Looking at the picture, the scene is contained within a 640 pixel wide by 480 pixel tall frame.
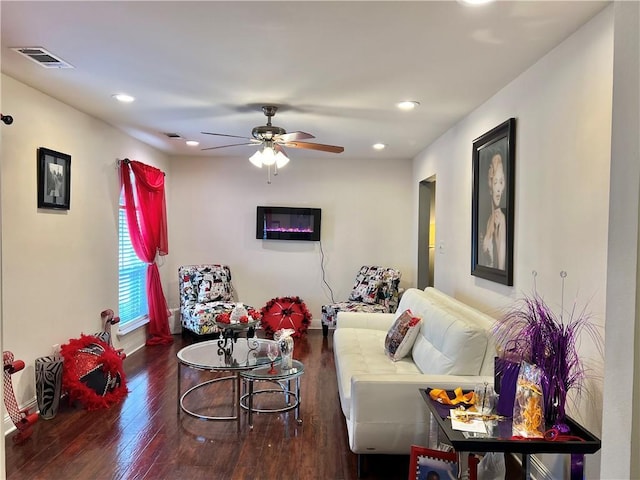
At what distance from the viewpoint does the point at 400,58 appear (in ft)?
8.36

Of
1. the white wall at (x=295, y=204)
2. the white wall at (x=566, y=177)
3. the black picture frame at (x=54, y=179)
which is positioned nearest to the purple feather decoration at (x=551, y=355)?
the white wall at (x=566, y=177)

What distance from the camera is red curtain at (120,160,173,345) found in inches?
189

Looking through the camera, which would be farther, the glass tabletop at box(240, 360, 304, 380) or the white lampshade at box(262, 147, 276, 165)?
the white lampshade at box(262, 147, 276, 165)

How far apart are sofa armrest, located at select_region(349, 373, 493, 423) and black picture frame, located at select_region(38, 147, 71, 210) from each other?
2728mm

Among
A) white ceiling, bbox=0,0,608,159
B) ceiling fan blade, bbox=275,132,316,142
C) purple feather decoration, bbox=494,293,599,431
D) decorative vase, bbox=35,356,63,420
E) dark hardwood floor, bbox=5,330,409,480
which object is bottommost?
dark hardwood floor, bbox=5,330,409,480

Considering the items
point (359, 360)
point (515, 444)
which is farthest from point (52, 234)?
point (515, 444)

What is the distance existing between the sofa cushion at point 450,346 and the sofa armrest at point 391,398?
175 millimetres

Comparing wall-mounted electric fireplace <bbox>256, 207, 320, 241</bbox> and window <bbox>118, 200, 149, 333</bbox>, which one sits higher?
wall-mounted electric fireplace <bbox>256, 207, 320, 241</bbox>

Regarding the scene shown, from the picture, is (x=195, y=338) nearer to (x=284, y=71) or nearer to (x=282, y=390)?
(x=282, y=390)

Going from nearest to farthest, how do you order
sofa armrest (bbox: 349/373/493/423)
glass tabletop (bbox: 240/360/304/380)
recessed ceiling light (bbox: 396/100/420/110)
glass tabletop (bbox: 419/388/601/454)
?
glass tabletop (bbox: 419/388/601/454) → sofa armrest (bbox: 349/373/493/423) → glass tabletop (bbox: 240/360/304/380) → recessed ceiling light (bbox: 396/100/420/110)

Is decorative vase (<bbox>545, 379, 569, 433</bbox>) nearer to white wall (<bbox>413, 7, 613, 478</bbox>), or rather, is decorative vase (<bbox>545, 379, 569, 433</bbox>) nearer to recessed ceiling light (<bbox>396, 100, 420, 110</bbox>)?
white wall (<bbox>413, 7, 613, 478</bbox>)

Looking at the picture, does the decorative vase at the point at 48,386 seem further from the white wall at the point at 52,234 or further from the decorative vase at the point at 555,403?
the decorative vase at the point at 555,403

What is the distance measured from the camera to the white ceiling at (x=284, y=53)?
6.64 ft

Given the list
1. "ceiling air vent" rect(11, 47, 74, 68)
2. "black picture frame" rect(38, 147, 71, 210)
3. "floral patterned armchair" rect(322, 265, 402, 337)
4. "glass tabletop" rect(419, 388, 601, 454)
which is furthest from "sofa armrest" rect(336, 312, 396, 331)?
"ceiling air vent" rect(11, 47, 74, 68)
